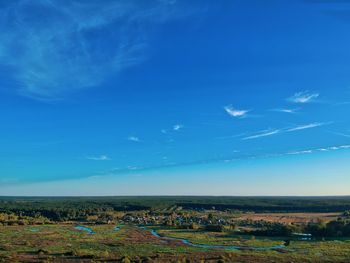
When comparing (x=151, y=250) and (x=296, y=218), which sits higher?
(x=296, y=218)

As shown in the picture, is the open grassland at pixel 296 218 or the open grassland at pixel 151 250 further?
the open grassland at pixel 296 218

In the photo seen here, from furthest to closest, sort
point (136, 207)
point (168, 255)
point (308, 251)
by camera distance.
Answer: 1. point (136, 207)
2. point (308, 251)
3. point (168, 255)

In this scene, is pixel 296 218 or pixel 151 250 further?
pixel 296 218

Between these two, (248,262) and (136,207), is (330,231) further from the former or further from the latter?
(136,207)

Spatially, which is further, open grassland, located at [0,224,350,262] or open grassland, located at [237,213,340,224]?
open grassland, located at [237,213,340,224]

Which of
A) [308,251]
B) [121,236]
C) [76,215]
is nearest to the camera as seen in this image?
[308,251]

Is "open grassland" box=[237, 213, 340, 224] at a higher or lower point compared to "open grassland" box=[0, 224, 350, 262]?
higher

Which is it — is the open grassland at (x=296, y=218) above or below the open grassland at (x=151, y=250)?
above

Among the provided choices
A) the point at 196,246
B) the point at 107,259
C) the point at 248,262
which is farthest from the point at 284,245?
the point at 107,259
